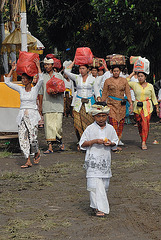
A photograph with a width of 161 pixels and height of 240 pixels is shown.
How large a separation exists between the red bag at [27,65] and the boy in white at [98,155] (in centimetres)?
357

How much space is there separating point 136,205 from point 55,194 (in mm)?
1290

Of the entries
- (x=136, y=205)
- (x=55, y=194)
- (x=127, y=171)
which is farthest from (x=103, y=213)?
(x=127, y=171)

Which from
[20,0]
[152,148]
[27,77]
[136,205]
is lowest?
[152,148]

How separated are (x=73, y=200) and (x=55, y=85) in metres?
4.66

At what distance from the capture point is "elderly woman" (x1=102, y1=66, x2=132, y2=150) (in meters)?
12.1

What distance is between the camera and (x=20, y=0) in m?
15.8

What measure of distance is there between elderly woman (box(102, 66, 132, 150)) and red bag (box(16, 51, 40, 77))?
7.87 ft

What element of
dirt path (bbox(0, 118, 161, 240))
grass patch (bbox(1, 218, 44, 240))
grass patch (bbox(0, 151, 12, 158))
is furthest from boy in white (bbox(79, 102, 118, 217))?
grass patch (bbox(0, 151, 12, 158))

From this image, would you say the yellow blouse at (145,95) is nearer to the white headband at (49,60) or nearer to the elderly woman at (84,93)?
the elderly woman at (84,93)

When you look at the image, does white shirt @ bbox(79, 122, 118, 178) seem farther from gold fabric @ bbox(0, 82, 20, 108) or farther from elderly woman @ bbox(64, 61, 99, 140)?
gold fabric @ bbox(0, 82, 20, 108)

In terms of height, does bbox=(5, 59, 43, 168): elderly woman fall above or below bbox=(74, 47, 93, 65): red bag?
below

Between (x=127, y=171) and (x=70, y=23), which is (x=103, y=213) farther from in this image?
(x=70, y=23)

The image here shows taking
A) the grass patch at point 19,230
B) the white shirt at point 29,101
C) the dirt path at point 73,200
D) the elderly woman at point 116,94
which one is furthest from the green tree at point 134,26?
the grass patch at point 19,230

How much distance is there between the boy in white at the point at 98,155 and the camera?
6.45 metres
